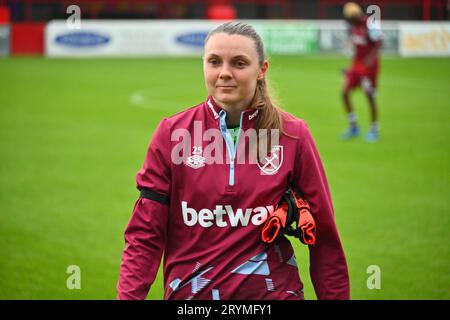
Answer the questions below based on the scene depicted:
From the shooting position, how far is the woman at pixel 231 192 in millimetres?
3789

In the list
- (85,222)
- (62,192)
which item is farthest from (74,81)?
(85,222)

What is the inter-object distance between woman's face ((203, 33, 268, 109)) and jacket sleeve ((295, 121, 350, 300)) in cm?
35

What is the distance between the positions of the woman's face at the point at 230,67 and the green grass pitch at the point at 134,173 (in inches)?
15.9

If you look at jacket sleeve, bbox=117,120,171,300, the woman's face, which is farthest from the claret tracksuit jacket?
the woman's face

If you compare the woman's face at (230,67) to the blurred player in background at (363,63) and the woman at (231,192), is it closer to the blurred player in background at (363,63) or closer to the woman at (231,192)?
the woman at (231,192)

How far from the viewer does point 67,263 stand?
27.3 feet

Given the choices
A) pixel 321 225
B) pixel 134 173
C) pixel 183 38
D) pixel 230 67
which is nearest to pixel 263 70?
pixel 230 67

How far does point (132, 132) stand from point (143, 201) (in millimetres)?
13175

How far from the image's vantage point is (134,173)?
1291 cm

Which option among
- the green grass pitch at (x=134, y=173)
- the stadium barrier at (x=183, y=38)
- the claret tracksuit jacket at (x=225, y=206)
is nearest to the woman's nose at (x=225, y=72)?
the claret tracksuit jacket at (x=225, y=206)

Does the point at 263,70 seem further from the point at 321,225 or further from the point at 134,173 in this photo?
the point at 134,173

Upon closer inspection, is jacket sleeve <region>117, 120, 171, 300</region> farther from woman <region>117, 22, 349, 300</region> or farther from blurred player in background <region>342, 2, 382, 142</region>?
blurred player in background <region>342, 2, 382, 142</region>

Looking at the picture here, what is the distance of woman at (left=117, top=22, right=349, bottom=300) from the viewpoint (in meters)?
3.79
